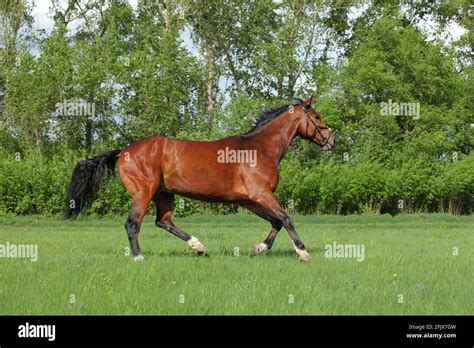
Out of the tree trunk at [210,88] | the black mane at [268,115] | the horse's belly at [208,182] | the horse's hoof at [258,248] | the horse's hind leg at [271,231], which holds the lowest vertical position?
the horse's hoof at [258,248]

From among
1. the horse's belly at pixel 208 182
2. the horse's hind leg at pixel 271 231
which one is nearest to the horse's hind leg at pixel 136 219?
the horse's belly at pixel 208 182

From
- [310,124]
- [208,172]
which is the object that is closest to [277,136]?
[310,124]

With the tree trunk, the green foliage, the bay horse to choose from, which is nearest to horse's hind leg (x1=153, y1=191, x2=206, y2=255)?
the bay horse

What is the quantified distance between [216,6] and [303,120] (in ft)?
111

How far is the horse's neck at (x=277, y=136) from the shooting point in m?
13.7

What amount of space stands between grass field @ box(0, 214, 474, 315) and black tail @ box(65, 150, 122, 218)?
112cm

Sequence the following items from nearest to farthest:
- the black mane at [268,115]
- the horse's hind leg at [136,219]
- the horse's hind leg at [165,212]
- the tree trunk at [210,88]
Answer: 1. the horse's hind leg at [136,219]
2. the horse's hind leg at [165,212]
3. the black mane at [268,115]
4. the tree trunk at [210,88]

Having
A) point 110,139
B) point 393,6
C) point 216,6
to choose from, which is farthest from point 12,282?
point 393,6

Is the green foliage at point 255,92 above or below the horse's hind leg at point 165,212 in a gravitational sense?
above

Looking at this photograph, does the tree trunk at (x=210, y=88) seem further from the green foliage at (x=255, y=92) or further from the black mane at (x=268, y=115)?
the black mane at (x=268, y=115)

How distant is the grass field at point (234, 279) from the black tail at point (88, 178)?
1.12 meters

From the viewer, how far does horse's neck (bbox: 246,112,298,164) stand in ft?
45.0

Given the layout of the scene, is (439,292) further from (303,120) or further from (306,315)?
(303,120)

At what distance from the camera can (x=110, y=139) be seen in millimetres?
38156
